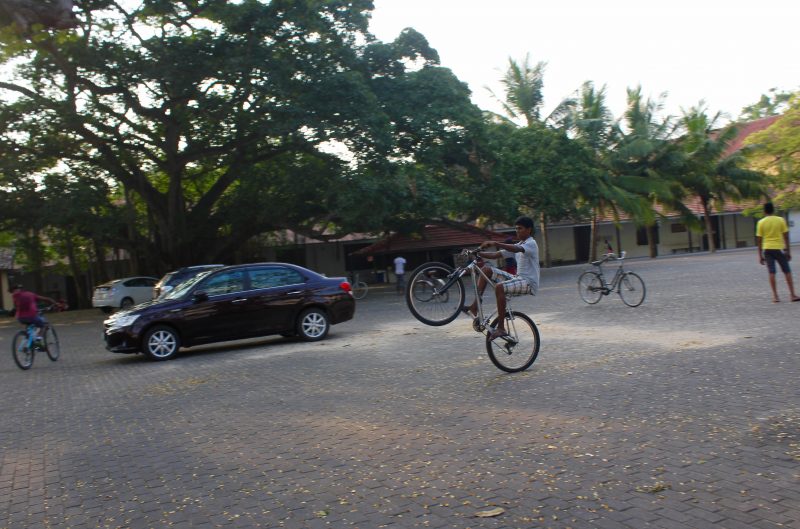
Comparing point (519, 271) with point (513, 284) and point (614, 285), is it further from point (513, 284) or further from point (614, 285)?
point (614, 285)

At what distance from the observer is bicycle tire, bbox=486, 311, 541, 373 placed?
8.78m

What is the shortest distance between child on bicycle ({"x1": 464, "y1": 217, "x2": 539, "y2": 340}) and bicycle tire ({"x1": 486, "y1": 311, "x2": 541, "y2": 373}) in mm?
153

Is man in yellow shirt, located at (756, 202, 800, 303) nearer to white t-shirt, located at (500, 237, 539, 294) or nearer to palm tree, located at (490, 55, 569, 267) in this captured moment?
white t-shirt, located at (500, 237, 539, 294)

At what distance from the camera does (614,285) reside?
54.2 ft

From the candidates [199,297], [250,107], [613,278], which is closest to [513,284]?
[199,297]

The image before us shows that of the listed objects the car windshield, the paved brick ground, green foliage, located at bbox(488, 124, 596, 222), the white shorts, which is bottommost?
the paved brick ground

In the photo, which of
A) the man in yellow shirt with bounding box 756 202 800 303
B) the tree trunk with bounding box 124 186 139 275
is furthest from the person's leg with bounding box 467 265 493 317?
the tree trunk with bounding box 124 186 139 275

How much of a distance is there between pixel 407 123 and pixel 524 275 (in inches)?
715

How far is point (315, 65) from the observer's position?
76.5 ft

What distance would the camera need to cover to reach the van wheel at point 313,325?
558 inches

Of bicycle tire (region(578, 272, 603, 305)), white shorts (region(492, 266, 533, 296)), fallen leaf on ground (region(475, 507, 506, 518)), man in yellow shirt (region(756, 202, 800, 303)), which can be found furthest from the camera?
bicycle tire (region(578, 272, 603, 305))

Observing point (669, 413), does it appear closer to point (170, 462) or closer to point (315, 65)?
point (170, 462)

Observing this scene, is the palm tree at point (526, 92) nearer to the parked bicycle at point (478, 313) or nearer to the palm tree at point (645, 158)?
the palm tree at point (645, 158)

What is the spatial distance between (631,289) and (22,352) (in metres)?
12.0
